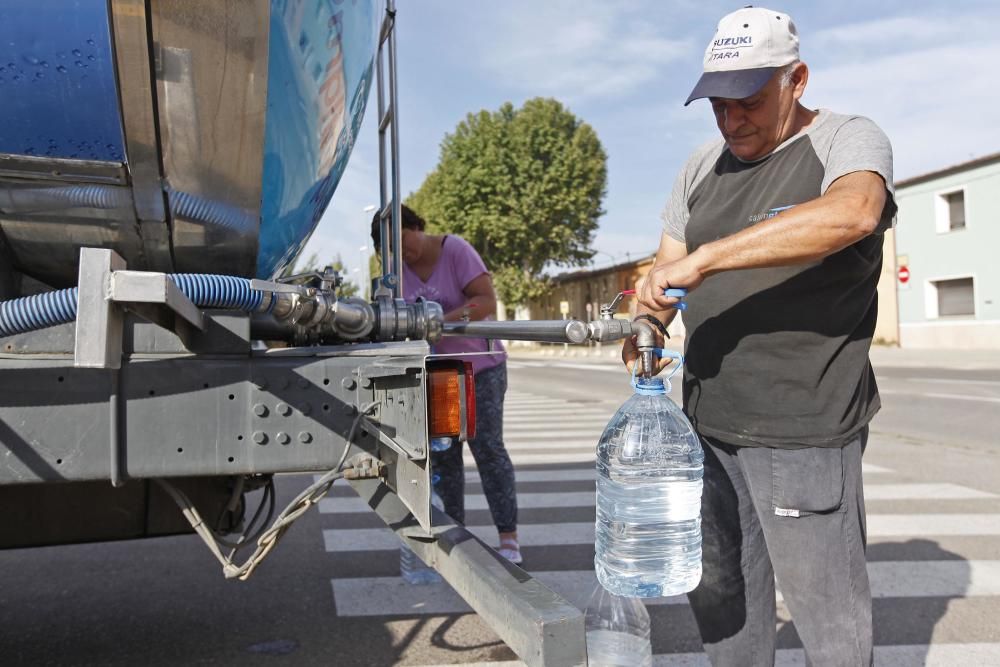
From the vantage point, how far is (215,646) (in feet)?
10.9

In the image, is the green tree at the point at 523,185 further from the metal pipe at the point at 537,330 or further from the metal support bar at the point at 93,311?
the metal support bar at the point at 93,311

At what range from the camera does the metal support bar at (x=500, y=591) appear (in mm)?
1593

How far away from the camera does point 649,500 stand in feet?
7.82

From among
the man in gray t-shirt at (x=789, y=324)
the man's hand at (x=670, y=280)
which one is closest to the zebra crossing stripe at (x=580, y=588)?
the man in gray t-shirt at (x=789, y=324)

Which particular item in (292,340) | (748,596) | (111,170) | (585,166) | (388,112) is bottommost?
(748,596)

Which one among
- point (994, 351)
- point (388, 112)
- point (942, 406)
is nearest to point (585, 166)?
point (994, 351)

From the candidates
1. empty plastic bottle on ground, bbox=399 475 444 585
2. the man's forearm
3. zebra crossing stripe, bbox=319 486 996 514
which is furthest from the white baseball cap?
zebra crossing stripe, bbox=319 486 996 514

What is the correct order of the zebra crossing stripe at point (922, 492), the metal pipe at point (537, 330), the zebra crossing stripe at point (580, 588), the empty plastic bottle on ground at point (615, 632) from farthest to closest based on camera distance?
the zebra crossing stripe at point (922, 492), the zebra crossing stripe at point (580, 588), the empty plastic bottle on ground at point (615, 632), the metal pipe at point (537, 330)

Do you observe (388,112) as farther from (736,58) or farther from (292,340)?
(736,58)

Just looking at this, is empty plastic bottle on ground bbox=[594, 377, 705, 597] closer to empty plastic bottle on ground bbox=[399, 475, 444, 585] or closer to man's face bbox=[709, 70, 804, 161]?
man's face bbox=[709, 70, 804, 161]

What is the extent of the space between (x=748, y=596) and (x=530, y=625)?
97cm

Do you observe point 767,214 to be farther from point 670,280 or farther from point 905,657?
point 905,657

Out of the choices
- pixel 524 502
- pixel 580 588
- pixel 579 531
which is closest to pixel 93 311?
pixel 580 588

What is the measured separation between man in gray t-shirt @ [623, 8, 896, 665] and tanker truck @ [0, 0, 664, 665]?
0.36 metres
